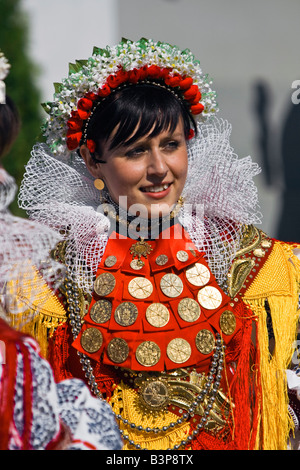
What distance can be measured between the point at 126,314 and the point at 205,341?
264mm

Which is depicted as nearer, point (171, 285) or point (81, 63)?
point (171, 285)

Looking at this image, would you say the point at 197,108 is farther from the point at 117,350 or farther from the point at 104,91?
the point at 117,350

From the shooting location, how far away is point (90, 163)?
7.43 feet

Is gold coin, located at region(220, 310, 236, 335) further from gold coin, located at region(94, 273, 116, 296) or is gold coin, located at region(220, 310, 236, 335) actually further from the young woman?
gold coin, located at region(94, 273, 116, 296)

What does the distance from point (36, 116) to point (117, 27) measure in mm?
1329

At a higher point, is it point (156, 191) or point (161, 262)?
point (156, 191)

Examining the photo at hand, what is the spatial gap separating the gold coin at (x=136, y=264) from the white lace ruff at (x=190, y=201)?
0.12 m

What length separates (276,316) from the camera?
2.10 metres

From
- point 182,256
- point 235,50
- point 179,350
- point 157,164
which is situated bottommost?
point 179,350

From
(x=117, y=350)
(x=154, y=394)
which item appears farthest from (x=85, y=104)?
(x=154, y=394)

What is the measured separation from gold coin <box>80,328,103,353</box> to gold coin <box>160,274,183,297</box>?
254mm

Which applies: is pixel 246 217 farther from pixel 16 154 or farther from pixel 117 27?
pixel 117 27

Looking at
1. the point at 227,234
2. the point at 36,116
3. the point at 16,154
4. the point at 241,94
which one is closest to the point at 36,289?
the point at 227,234

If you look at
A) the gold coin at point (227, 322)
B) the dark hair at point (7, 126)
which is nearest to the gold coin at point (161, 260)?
the gold coin at point (227, 322)
